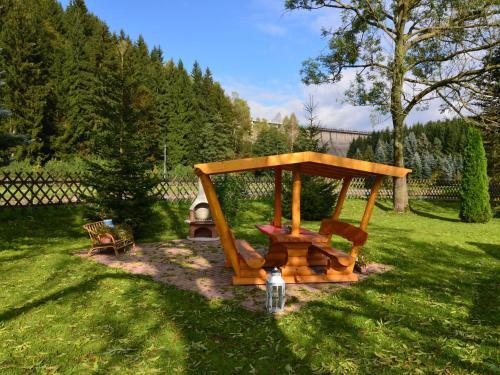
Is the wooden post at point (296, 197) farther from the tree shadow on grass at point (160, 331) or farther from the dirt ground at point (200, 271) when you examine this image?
the tree shadow on grass at point (160, 331)

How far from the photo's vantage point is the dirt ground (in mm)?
5492

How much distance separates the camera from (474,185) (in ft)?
50.9

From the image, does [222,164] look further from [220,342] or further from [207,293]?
[220,342]

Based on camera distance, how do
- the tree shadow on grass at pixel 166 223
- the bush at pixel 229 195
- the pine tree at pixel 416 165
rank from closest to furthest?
1. the tree shadow on grass at pixel 166 223
2. the bush at pixel 229 195
3. the pine tree at pixel 416 165

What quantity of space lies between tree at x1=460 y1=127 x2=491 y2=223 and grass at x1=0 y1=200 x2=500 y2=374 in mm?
8769

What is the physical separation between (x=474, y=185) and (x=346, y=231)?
11883 mm

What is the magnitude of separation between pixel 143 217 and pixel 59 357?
21.1ft

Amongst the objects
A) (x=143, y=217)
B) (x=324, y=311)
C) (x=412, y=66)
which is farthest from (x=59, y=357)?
(x=412, y=66)

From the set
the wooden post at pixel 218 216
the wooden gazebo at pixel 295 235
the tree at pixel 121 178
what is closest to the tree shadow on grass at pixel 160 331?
the wooden post at pixel 218 216

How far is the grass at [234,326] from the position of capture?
138 inches

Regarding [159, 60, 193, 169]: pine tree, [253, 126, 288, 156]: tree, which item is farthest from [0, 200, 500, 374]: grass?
[253, 126, 288, 156]: tree

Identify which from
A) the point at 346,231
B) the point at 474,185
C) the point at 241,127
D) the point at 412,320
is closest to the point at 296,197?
the point at 346,231

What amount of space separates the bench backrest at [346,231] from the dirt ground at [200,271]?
781 mm

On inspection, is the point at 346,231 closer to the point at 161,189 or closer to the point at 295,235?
the point at 295,235
